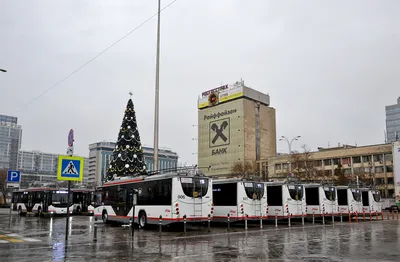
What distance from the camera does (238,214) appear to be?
78.2ft

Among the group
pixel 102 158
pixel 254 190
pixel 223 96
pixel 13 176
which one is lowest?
pixel 254 190

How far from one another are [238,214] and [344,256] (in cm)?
1187

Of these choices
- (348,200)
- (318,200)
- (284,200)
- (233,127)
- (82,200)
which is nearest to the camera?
(284,200)

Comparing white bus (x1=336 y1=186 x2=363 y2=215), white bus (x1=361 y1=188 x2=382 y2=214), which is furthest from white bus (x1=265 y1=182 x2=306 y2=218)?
white bus (x1=361 y1=188 x2=382 y2=214)

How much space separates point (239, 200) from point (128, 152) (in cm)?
2151

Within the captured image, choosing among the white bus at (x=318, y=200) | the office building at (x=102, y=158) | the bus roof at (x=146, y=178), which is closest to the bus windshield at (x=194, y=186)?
the bus roof at (x=146, y=178)

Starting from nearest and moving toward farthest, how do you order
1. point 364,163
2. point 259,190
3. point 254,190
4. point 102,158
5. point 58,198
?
point 254,190, point 259,190, point 58,198, point 364,163, point 102,158

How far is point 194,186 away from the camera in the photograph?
21.1 metres

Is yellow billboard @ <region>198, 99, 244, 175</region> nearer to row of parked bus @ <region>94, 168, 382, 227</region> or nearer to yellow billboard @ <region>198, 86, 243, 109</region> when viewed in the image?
yellow billboard @ <region>198, 86, 243, 109</region>

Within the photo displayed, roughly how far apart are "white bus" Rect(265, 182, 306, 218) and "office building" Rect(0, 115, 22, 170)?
50.8 m

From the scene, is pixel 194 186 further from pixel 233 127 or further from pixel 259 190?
pixel 233 127

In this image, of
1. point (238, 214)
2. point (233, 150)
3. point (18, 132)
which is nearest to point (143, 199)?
point (238, 214)

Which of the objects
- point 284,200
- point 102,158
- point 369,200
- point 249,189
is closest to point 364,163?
point 369,200

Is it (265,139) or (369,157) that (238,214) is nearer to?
(369,157)
